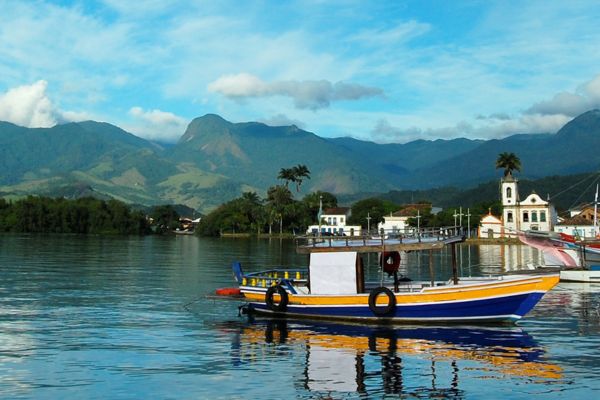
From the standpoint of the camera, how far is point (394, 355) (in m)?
24.1

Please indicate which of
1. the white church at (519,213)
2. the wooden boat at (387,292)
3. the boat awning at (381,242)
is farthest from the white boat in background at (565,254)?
the white church at (519,213)

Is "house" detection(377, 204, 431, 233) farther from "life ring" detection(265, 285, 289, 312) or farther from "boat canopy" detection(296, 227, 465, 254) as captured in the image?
"life ring" detection(265, 285, 289, 312)

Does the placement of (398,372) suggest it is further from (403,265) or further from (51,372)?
(403,265)

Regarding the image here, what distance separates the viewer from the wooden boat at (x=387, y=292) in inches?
1153

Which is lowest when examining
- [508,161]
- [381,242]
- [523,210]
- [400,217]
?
[381,242]

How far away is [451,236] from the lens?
3123cm

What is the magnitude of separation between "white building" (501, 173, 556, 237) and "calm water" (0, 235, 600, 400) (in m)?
118

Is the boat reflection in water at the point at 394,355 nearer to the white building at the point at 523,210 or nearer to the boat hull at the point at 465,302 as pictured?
the boat hull at the point at 465,302

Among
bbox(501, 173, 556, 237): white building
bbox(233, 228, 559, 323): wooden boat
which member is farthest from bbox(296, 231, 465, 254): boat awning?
bbox(501, 173, 556, 237): white building

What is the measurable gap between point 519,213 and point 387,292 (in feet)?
438

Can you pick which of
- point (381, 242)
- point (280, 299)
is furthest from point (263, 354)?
point (381, 242)

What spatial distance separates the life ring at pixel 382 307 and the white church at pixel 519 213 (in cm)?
12543

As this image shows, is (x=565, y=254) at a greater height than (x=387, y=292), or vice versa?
(x=565, y=254)

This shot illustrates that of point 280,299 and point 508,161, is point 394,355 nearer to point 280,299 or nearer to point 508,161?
point 280,299
